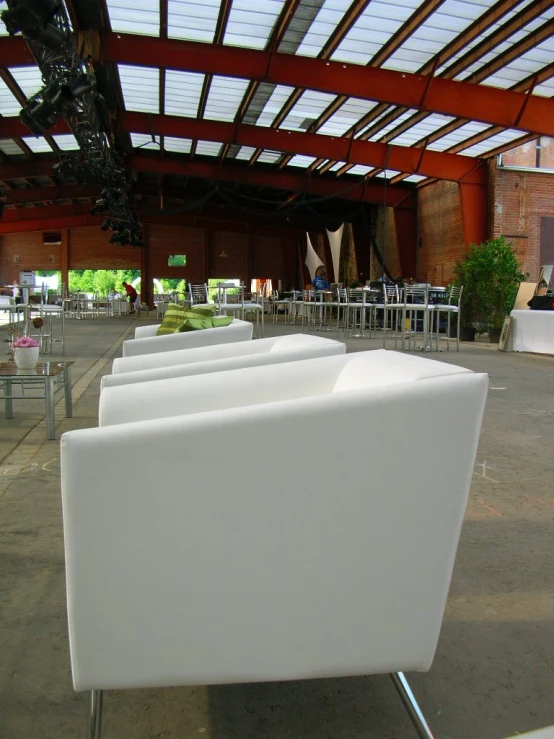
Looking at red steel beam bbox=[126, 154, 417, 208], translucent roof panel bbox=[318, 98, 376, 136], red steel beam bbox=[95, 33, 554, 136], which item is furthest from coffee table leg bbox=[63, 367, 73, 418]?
red steel beam bbox=[126, 154, 417, 208]

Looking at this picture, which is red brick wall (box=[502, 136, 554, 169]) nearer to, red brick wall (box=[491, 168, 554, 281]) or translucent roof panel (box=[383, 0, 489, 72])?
red brick wall (box=[491, 168, 554, 281])

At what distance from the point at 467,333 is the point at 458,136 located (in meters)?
3.86

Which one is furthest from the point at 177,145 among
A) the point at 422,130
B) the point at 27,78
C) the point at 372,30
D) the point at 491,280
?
the point at 491,280

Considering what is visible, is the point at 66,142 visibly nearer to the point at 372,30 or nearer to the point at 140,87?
the point at 140,87

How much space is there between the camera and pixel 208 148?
53.5 feet

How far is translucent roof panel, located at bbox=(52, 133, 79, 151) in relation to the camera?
1566 centimetres

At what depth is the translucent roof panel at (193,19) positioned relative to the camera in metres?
8.42

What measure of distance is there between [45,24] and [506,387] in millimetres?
5194

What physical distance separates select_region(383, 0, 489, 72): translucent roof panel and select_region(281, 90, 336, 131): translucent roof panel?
1662 mm

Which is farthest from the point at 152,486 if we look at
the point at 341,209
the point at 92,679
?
the point at 341,209

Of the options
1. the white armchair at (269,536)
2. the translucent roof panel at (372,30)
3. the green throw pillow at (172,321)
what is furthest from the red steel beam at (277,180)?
the white armchair at (269,536)

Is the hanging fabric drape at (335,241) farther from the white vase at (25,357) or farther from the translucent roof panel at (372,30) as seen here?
the white vase at (25,357)

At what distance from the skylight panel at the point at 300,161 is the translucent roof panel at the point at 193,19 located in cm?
692

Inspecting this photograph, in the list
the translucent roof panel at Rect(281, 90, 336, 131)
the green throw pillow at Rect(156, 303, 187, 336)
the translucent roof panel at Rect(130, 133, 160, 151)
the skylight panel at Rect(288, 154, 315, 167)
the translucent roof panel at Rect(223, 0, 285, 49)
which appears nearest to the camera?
the green throw pillow at Rect(156, 303, 187, 336)
